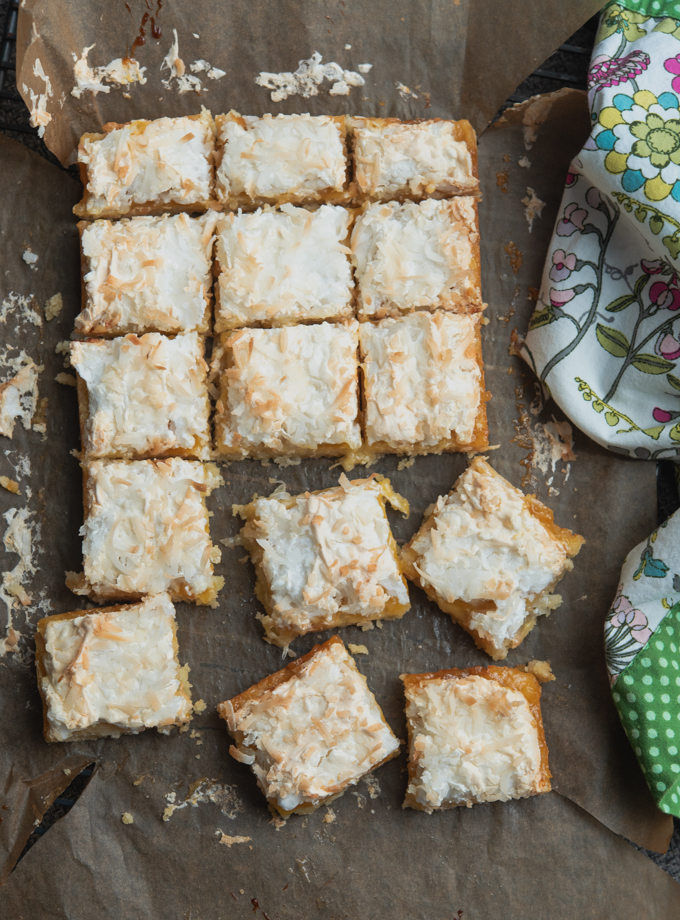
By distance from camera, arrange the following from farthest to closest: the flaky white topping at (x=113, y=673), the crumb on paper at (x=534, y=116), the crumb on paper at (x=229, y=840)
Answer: the crumb on paper at (x=534, y=116)
the crumb on paper at (x=229, y=840)
the flaky white topping at (x=113, y=673)

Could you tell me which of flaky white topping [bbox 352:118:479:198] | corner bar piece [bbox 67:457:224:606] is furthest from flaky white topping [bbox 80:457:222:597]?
flaky white topping [bbox 352:118:479:198]

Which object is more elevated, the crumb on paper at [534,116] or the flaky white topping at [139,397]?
the crumb on paper at [534,116]

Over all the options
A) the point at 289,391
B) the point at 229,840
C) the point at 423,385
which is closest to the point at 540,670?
the point at 423,385

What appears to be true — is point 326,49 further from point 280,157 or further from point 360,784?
point 360,784

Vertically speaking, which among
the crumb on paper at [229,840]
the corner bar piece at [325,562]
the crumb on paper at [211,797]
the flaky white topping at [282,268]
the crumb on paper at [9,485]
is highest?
the flaky white topping at [282,268]

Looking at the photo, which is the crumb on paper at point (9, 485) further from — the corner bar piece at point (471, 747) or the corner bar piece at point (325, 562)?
the corner bar piece at point (471, 747)

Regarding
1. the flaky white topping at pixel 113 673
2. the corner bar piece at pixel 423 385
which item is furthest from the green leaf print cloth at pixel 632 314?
the flaky white topping at pixel 113 673

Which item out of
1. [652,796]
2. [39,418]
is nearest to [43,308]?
[39,418]
